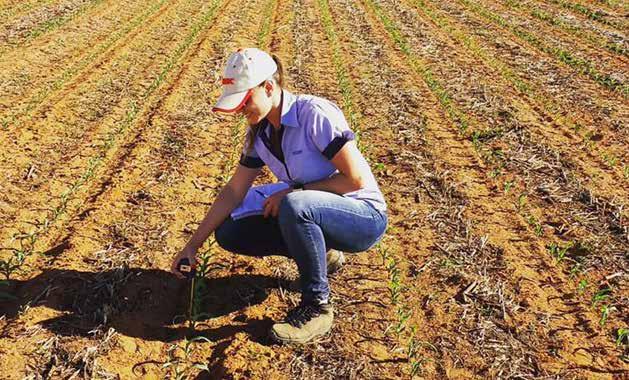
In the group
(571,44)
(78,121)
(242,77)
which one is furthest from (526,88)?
(242,77)

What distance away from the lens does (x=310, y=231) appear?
3.53 metres

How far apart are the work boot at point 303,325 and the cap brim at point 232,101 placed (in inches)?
51.1

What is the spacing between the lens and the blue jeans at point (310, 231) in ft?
11.6

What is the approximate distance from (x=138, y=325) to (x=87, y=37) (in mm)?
9011

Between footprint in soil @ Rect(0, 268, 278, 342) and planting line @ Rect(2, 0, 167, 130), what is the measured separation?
3454mm

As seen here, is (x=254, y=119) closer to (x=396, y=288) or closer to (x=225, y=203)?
(x=225, y=203)

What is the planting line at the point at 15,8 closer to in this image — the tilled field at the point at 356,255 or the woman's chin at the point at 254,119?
the tilled field at the point at 356,255

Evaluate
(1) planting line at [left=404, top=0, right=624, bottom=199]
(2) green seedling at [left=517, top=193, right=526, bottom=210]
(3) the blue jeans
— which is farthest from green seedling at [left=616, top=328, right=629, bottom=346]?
(1) planting line at [left=404, top=0, right=624, bottom=199]

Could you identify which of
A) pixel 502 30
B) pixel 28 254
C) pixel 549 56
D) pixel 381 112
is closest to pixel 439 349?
pixel 28 254

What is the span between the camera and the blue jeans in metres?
3.52

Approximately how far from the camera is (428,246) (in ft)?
16.3

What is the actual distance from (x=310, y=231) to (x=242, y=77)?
3.14 ft

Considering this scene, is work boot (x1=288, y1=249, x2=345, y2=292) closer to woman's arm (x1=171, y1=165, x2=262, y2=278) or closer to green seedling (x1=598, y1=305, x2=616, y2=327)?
woman's arm (x1=171, y1=165, x2=262, y2=278)

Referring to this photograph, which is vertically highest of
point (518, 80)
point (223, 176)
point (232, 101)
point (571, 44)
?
point (232, 101)
